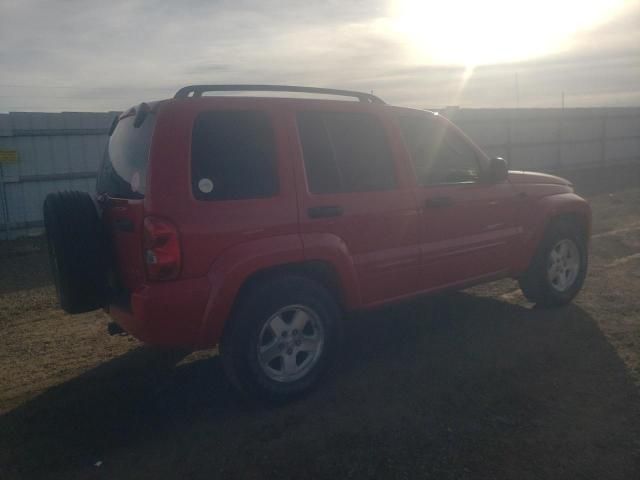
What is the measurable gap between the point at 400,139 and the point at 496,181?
3.50 feet

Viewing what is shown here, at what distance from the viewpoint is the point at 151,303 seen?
3516 mm

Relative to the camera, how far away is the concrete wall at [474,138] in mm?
11414

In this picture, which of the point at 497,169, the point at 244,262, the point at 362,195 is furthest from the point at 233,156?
the point at 497,169

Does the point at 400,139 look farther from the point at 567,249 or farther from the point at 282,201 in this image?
the point at 567,249

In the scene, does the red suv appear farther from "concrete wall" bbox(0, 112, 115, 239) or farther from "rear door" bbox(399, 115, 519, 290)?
"concrete wall" bbox(0, 112, 115, 239)

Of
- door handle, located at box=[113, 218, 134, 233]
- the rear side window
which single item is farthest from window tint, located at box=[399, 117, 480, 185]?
door handle, located at box=[113, 218, 134, 233]

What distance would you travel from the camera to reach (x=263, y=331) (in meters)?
3.89

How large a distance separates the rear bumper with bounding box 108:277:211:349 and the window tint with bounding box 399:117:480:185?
206cm

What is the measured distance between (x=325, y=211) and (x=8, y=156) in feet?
30.5

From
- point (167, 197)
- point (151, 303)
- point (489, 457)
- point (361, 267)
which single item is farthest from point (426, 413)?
point (167, 197)

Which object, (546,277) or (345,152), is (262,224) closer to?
(345,152)

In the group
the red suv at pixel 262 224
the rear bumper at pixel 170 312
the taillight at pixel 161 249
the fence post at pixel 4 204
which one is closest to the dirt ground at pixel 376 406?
the red suv at pixel 262 224

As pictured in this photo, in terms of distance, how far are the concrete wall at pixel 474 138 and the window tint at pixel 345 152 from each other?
Answer: 9.00 m

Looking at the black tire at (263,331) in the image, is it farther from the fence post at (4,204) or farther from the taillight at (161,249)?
the fence post at (4,204)
